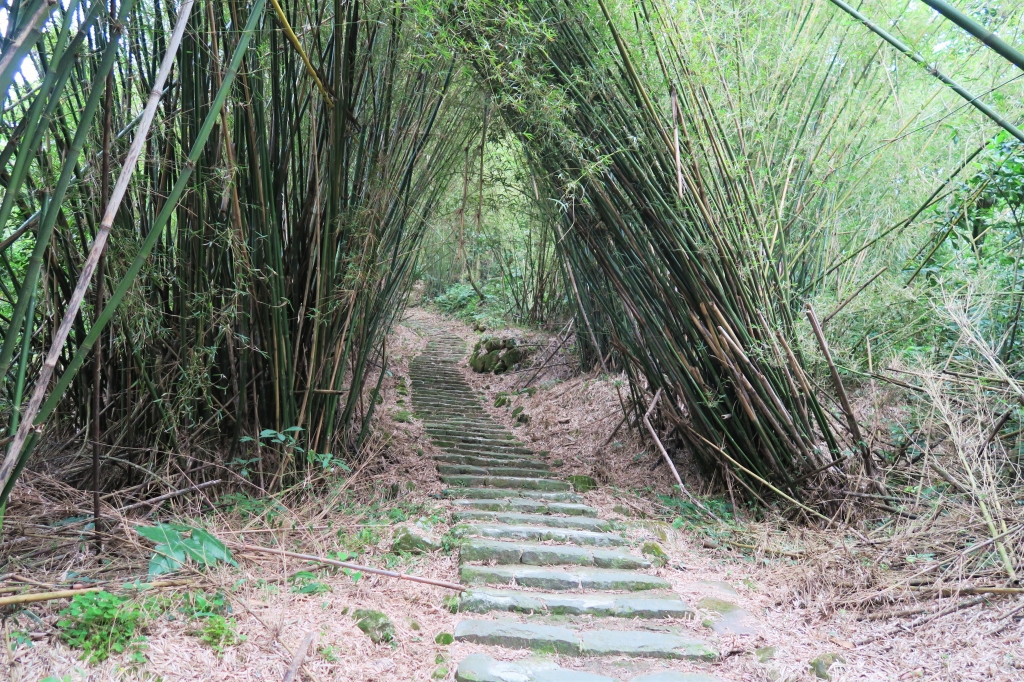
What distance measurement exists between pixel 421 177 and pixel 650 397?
2.12 m

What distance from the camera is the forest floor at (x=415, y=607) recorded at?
1.66 metres

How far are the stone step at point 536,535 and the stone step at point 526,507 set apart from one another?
12.1 inches

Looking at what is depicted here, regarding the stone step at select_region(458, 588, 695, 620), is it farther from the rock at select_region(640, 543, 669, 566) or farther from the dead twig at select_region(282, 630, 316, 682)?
the dead twig at select_region(282, 630, 316, 682)

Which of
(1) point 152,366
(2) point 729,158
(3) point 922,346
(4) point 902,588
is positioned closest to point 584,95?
(2) point 729,158

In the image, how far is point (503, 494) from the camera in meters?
3.50

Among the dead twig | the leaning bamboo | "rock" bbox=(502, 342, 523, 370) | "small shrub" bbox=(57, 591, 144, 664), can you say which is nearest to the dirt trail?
the dead twig

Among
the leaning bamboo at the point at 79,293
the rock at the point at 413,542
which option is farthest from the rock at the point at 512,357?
the leaning bamboo at the point at 79,293

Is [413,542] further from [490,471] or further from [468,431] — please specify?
[468,431]

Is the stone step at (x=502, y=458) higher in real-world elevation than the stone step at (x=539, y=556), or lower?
lower

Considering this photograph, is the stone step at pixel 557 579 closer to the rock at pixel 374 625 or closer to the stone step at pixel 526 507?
the rock at pixel 374 625

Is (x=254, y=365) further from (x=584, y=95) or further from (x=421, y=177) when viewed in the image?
(x=584, y=95)

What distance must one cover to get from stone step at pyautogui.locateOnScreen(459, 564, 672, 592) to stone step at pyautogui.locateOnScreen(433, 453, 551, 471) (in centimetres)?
154

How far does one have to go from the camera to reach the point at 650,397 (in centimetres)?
421

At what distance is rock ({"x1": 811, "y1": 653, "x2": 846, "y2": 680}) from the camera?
1.93 metres
